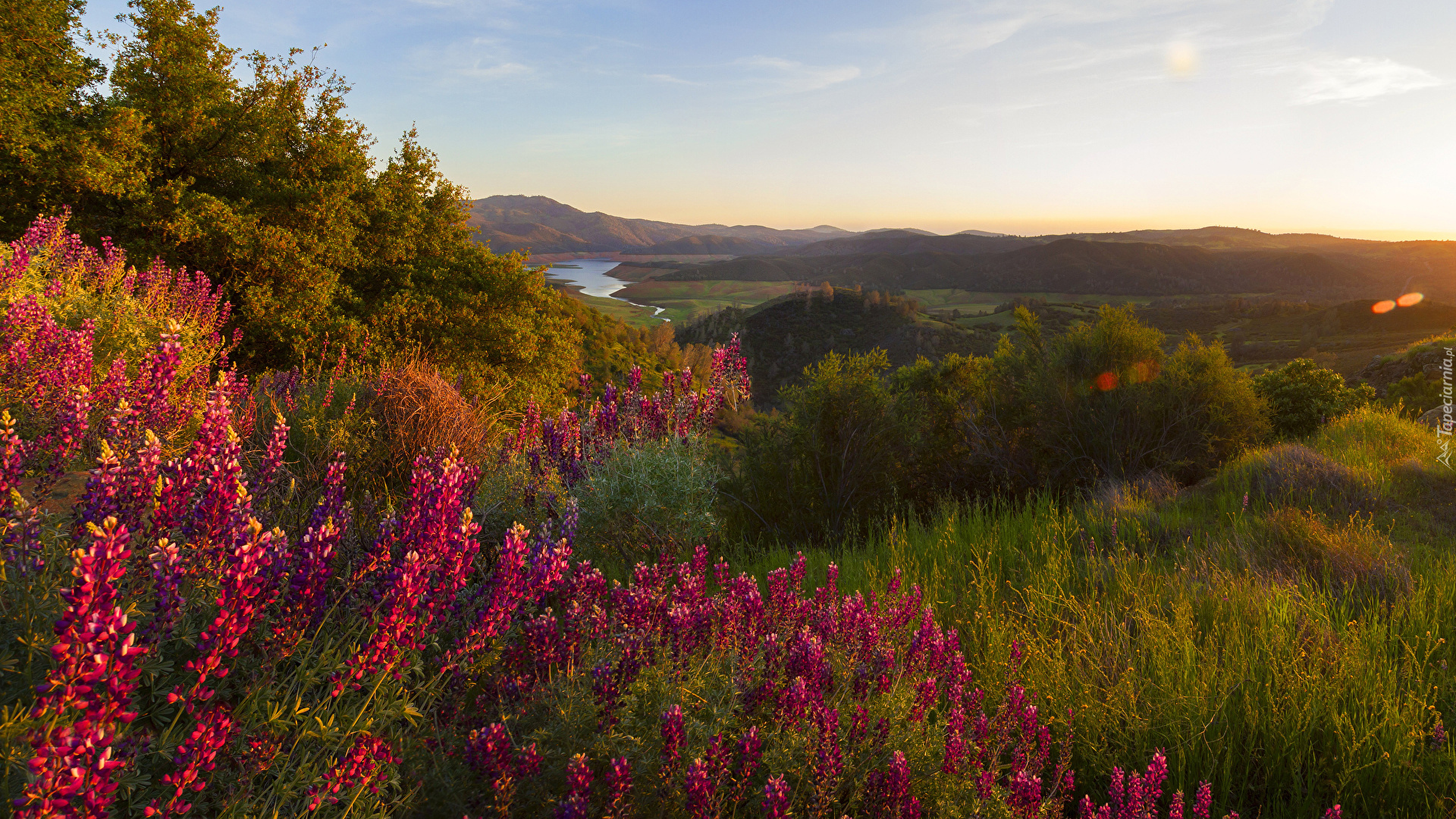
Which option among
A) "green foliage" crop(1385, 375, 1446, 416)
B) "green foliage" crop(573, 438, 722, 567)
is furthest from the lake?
"green foliage" crop(573, 438, 722, 567)

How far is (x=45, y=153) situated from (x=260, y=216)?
4.89 metres

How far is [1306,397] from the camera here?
481 inches

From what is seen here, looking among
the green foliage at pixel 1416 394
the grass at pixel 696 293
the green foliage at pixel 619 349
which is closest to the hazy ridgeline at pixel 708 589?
the green foliage at pixel 1416 394

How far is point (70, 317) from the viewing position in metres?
6.63

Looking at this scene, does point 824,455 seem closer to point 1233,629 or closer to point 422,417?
point 422,417

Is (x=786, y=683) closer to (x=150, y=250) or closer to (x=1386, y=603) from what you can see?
(x=1386, y=603)

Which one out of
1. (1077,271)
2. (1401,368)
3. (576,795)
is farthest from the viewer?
(1077,271)

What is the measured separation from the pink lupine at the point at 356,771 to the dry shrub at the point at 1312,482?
8.14 m

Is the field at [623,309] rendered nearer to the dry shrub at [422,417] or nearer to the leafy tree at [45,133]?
the leafy tree at [45,133]

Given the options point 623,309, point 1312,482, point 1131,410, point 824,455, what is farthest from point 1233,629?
point 623,309

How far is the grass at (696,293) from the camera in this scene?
10781cm

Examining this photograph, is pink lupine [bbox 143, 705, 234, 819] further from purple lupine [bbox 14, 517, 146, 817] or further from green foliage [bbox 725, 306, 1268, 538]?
green foliage [bbox 725, 306, 1268, 538]

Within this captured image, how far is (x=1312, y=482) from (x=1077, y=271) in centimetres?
14424

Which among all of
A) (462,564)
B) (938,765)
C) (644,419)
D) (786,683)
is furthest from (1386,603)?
(644,419)
